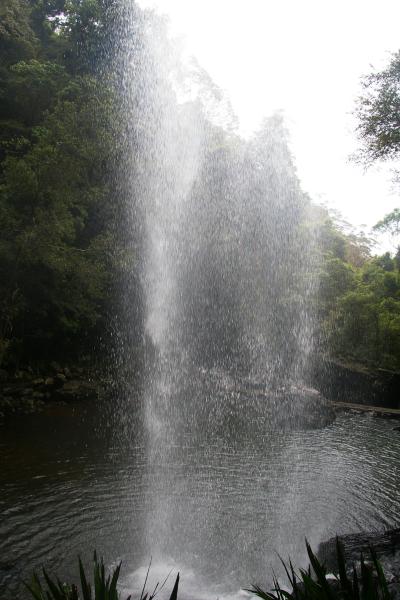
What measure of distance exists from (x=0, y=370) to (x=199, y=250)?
12.2 m

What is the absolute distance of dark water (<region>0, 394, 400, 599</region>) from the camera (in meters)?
5.23

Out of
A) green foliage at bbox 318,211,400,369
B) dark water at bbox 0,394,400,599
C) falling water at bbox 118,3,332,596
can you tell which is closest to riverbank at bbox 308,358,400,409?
green foliage at bbox 318,211,400,369

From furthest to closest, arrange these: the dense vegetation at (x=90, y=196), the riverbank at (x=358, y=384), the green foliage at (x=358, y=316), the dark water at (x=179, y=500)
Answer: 1. the green foliage at (x=358, y=316)
2. the riverbank at (x=358, y=384)
3. the dense vegetation at (x=90, y=196)
4. the dark water at (x=179, y=500)

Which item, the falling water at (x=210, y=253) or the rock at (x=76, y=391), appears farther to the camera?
the falling water at (x=210, y=253)

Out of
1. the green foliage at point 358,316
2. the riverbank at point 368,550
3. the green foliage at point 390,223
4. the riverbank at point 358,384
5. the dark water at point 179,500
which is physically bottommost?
the dark water at point 179,500

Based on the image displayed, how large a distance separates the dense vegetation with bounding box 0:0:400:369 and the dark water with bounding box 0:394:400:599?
3985 millimetres

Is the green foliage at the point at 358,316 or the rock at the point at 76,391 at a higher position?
the green foliage at the point at 358,316

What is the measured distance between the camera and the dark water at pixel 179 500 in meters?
5.23

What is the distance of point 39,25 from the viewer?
2248 centimetres

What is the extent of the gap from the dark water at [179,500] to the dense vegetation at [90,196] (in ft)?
13.1

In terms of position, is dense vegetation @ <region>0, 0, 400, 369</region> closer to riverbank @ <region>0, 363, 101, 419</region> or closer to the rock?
riverbank @ <region>0, 363, 101, 419</region>

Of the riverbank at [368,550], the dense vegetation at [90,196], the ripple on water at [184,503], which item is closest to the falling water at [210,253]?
the dense vegetation at [90,196]

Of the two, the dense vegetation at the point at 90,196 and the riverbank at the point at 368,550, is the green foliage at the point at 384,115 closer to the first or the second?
the dense vegetation at the point at 90,196

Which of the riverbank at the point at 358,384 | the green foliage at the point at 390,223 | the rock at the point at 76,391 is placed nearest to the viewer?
the rock at the point at 76,391
